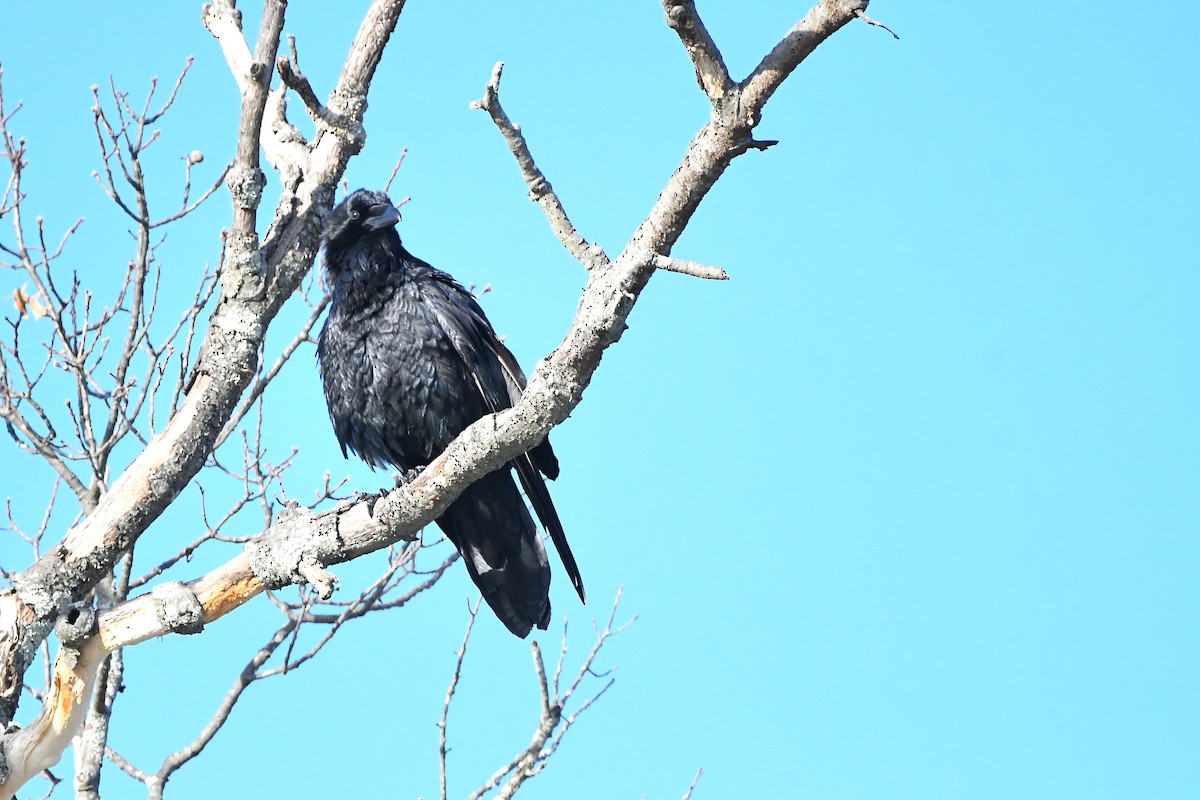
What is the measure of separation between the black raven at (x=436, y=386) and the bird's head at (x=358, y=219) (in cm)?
10

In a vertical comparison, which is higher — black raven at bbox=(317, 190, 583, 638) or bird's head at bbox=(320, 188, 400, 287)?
bird's head at bbox=(320, 188, 400, 287)

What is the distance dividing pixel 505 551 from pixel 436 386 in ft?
2.47

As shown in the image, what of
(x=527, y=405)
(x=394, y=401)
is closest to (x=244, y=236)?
(x=394, y=401)

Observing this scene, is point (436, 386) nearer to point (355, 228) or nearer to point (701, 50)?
point (355, 228)

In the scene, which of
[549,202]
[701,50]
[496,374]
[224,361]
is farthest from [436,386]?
[701,50]

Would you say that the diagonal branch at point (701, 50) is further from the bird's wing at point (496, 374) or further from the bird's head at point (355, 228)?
the bird's head at point (355, 228)

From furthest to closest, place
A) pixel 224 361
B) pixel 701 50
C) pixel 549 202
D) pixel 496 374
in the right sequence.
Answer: pixel 496 374 < pixel 224 361 < pixel 549 202 < pixel 701 50

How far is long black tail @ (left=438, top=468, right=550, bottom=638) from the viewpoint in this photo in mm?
5000

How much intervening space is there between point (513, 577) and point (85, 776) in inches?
72.6

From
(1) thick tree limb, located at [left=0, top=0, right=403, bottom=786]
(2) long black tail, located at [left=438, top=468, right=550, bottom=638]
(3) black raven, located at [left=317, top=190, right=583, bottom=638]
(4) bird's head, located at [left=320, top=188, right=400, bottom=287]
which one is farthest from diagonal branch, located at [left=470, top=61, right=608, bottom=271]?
(4) bird's head, located at [left=320, top=188, right=400, bottom=287]

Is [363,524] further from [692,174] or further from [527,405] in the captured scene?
[692,174]

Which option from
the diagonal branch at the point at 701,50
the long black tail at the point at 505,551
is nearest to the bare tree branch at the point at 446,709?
the long black tail at the point at 505,551

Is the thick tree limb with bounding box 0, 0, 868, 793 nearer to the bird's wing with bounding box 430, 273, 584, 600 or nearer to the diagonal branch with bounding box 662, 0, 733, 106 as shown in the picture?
the diagonal branch with bounding box 662, 0, 733, 106

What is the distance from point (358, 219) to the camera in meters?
5.34
